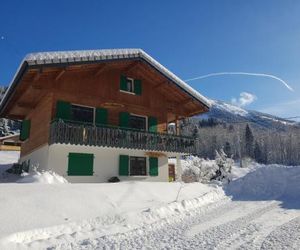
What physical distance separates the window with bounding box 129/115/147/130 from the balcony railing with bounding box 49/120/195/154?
1.15 meters

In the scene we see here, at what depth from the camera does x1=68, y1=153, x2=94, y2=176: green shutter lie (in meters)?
15.8

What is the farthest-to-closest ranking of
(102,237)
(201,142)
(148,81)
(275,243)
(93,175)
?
(201,142) → (148,81) → (93,175) → (102,237) → (275,243)

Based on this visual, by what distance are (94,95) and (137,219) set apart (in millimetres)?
10826

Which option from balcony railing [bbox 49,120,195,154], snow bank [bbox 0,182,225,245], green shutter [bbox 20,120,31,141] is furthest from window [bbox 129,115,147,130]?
snow bank [bbox 0,182,225,245]

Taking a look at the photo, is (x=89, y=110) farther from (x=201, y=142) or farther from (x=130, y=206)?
(x=201, y=142)

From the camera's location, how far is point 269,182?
1522 cm

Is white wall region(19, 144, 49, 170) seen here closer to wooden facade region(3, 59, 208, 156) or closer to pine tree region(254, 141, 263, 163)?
wooden facade region(3, 59, 208, 156)

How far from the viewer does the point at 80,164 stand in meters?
16.2

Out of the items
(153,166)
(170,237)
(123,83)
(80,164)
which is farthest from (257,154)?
(170,237)

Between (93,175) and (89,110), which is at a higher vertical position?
(89,110)

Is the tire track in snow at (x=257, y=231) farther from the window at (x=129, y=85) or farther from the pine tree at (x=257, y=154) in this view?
the pine tree at (x=257, y=154)

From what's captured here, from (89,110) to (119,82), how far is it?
269 cm

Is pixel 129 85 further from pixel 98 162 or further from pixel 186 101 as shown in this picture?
pixel 98 162

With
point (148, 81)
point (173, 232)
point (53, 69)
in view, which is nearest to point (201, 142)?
point (148, 81)
